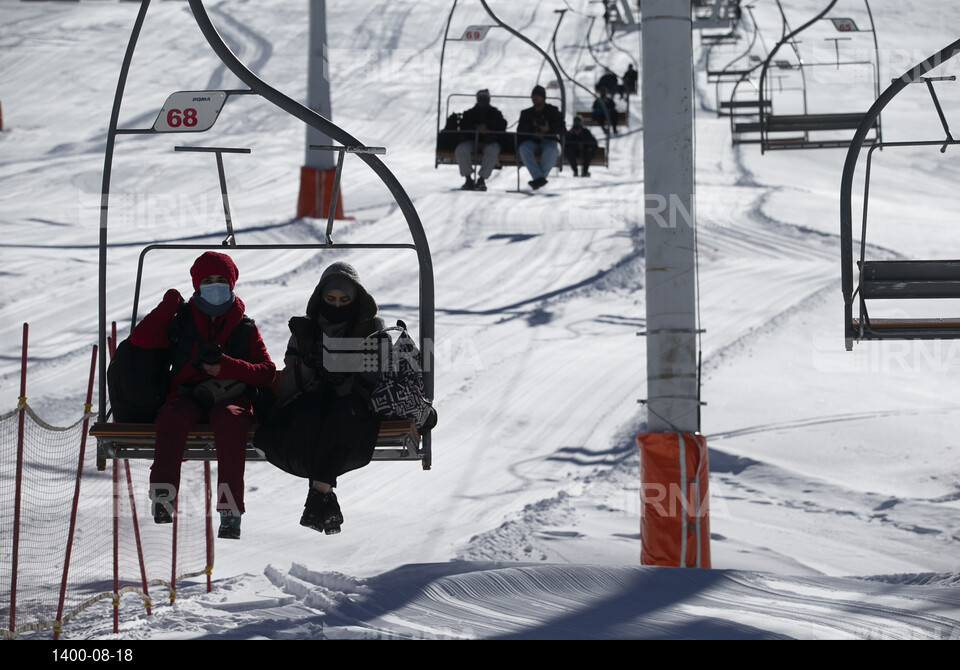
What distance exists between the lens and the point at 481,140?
479 inches

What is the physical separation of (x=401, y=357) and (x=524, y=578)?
6.80 feet

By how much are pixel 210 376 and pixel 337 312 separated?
24.2 inches

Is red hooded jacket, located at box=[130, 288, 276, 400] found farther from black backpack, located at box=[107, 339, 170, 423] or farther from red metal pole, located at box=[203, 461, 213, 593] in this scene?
red metal pole, located at box=[203, 461, 213, 593]

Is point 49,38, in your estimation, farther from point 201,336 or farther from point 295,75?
point 201,336

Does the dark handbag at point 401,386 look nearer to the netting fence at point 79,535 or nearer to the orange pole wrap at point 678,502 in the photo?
the netting fence at point 79,535

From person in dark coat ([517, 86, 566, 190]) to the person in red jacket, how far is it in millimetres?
7172

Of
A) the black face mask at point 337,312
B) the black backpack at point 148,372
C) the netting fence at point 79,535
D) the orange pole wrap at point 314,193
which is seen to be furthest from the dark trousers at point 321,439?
the orange pole wrap at point 314,193

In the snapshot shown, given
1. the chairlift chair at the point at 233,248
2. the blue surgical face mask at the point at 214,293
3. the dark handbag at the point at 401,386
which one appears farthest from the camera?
the blue surgical face mask at the point at 214,293

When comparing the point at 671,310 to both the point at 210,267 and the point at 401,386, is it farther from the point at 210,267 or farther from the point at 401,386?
the point at 210,267

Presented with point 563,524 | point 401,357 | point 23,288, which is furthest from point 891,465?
point 23,288

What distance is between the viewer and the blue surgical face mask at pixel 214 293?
5.17m

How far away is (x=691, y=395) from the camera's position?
720 centimetres

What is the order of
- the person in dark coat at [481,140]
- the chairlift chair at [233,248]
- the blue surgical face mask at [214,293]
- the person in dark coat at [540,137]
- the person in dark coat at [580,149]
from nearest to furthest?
the chairlift chair at [233,248] < the blue surgical face mask at [214,293] < the person in dark coat at [481,140] < the person in dark coat at [540,137] < the person in dark coat at [580,149]

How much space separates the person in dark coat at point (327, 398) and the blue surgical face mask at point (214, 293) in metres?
0.32
